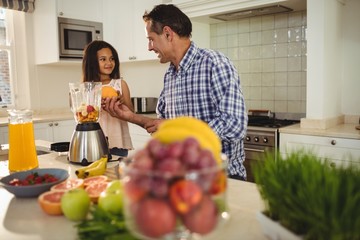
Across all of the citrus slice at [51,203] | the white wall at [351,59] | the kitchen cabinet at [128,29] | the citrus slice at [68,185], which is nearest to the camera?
the citrus slice at [51,203]

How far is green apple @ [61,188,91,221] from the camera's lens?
91 cm

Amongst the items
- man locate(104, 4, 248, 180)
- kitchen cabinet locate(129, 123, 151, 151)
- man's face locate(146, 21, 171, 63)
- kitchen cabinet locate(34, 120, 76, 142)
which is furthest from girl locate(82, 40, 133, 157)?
kitchen cabinet locate(34, 120, 76, 142)

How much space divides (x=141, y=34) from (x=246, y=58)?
1190 millimetres

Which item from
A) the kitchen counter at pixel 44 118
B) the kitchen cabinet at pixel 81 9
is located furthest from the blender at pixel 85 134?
the kitchen cabinet at pixel 81 9

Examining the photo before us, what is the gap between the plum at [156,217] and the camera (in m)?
0.57

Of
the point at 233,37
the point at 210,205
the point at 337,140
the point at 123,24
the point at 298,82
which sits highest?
the point at 123,24

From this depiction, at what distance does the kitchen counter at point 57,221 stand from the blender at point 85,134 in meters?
0.37

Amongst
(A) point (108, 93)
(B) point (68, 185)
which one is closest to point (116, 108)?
(A) point (108, 93)

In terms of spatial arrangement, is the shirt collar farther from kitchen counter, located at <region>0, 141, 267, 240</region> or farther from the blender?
kitchen counter, located at <region>0, 141, 267, 240</region>

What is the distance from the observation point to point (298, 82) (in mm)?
3016

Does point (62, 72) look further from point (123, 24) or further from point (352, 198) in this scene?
point (352, 198)

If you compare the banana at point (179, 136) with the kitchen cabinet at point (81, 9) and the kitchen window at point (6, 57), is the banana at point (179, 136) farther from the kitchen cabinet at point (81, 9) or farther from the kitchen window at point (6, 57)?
the kitchen window at point (6, 57)

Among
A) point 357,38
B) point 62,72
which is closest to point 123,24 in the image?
point 62,72

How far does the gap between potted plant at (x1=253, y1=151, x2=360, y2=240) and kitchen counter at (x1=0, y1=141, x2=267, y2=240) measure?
0.41ft
